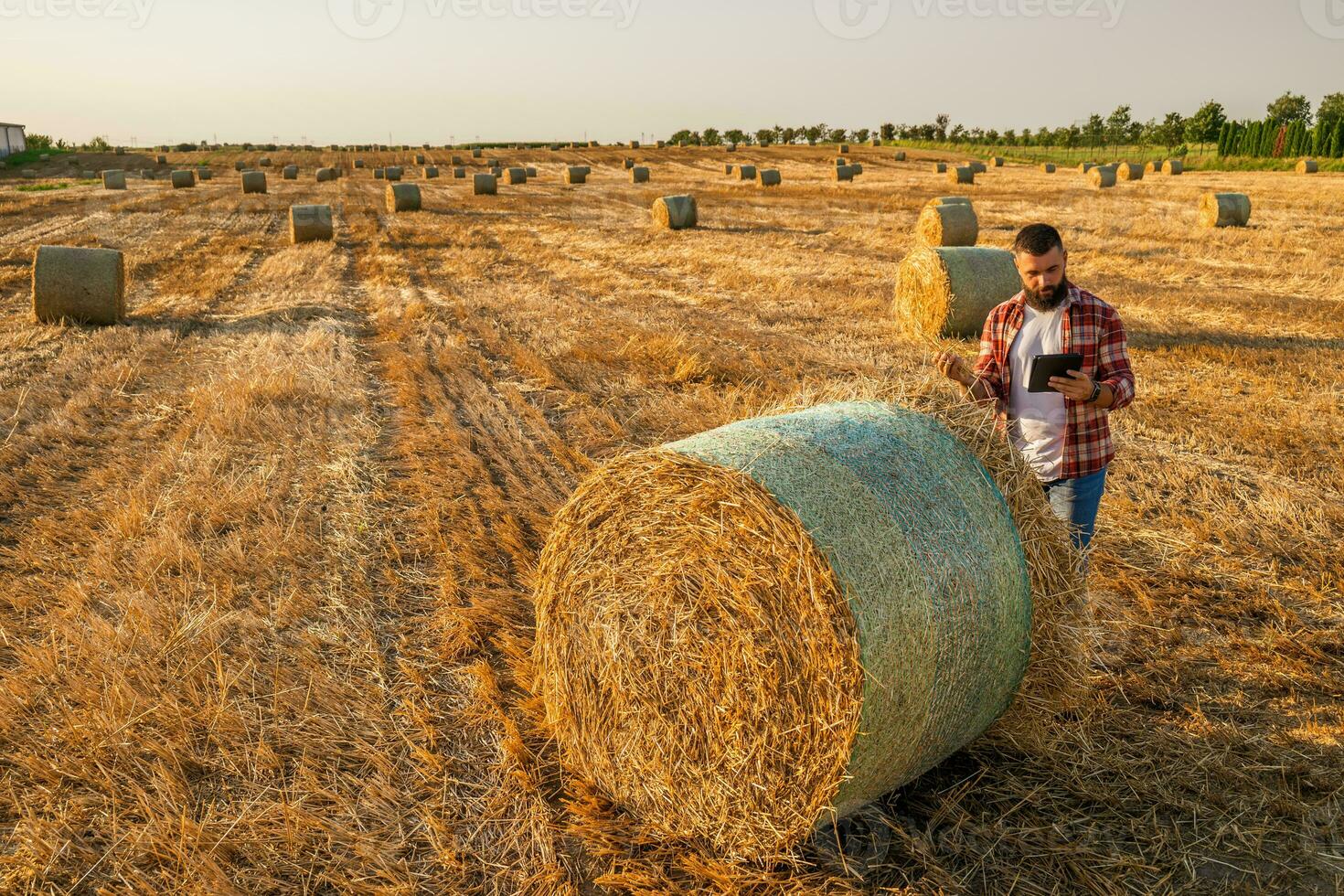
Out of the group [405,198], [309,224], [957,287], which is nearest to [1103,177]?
[405,198]

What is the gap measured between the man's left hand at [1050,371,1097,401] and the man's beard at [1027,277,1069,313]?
0.36m

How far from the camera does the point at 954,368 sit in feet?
13.4

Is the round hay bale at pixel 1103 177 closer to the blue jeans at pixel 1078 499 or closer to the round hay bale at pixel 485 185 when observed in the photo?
the round hay bale at pixel 485 185

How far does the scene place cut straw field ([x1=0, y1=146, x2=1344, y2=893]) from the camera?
3.35m

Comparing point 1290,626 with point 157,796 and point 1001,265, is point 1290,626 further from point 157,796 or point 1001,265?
point 1001,265

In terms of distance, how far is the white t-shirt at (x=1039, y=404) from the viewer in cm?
400

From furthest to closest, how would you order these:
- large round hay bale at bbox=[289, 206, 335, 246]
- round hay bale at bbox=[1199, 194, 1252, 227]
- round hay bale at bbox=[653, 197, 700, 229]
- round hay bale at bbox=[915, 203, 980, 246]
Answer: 1. round hay bale at bbox=[653, 197, 700, 229]
2. large round hay bale at bbox=[289, 206, 335, 246]
3. round hay bale at bbox=[1199, 194, 1252, 227]
4. round hay bale at bbox=[915, 203, 980, 246]

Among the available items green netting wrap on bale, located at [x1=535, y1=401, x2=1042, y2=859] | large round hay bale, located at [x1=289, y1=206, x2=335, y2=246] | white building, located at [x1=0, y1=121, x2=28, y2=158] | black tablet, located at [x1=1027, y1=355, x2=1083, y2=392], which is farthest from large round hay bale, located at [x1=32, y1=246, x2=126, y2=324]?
white building, located at [x1=0, y1=121, x2=28, y2=158]

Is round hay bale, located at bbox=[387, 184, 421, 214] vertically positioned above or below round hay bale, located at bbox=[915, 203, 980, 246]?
above

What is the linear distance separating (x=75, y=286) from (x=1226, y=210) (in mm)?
22470

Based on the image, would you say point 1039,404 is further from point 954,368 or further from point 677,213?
point 677,213

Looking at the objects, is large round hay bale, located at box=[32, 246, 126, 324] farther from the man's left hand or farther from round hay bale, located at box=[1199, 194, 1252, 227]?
round hay bale, located at box=[1199, 194, 1252, 227]

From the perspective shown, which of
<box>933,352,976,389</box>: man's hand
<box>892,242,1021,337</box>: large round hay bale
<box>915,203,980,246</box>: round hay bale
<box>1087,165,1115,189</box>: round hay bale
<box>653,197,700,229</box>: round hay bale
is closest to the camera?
<box>933,352,976,389</box>: man's hand

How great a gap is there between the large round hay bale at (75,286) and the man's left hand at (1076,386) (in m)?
12.4
